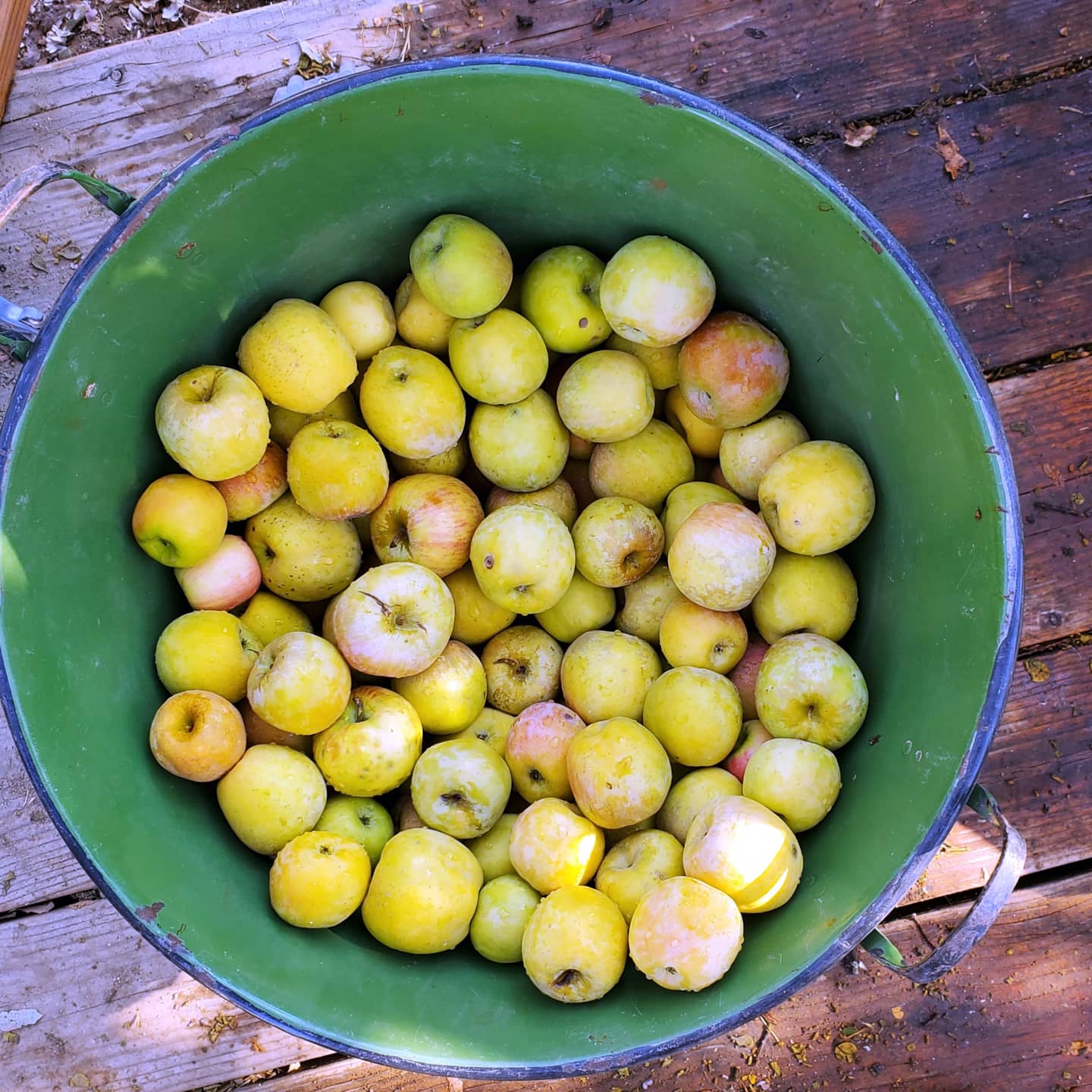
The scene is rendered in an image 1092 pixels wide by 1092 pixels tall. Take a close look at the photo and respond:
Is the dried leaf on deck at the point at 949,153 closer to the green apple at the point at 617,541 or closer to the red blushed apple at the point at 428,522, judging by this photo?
the green apple at the point at 617,541

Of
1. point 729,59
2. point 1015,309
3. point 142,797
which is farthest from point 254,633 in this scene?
point 1015,309

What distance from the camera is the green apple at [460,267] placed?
62.6 inches

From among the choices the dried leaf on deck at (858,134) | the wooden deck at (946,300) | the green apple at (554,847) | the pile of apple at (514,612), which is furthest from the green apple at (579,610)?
the dried leaf on deck at (858,134)

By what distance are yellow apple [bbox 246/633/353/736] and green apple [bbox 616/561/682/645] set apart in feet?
1.68

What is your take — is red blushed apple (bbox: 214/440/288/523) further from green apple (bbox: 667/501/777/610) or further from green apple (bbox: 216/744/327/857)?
green apple (bbox: 667/501/777/610)

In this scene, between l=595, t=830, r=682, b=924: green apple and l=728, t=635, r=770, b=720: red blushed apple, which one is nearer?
l=595, t=830, r=682, b=924: green apple

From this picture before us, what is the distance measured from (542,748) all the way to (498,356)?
0.64 m

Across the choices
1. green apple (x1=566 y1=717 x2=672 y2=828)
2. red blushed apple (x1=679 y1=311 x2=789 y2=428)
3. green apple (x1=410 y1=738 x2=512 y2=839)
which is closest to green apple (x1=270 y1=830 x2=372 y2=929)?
green apple (x1=410 y1=738 x2=512 y2=839)

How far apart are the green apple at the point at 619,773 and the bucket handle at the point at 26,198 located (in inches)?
38.5

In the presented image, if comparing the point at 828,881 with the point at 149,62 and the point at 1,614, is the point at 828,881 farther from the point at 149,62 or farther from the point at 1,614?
the point at 149,62

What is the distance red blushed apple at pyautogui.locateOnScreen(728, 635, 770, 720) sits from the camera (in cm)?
168

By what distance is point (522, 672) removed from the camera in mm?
1729

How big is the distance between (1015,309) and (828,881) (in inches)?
47.5

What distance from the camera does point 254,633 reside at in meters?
1.68
